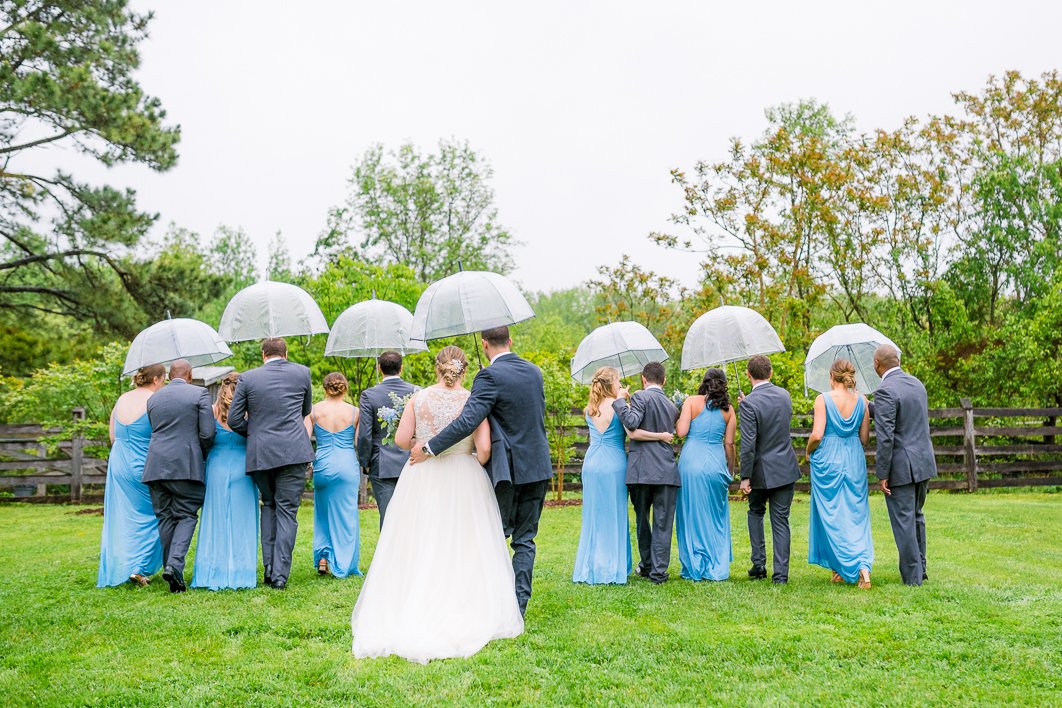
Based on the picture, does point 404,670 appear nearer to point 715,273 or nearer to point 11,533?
point 11,533

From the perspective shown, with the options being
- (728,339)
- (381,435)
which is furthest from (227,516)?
(728,339)

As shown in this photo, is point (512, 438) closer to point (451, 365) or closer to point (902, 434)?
point (451, 365)

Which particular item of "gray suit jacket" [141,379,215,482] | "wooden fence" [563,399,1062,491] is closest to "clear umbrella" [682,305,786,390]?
"gray suit jacket" [141,379,215,482]

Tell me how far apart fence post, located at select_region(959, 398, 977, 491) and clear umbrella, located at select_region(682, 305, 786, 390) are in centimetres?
1064

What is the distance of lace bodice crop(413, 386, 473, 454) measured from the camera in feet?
20.0

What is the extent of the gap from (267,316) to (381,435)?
1.54 metres

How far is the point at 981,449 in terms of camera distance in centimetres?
1755

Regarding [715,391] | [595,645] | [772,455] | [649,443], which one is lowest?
[595,645]

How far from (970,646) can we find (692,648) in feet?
5.52

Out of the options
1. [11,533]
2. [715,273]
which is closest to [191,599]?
[11,533]

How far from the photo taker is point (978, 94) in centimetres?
2361

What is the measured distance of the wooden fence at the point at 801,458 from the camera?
17188 mm

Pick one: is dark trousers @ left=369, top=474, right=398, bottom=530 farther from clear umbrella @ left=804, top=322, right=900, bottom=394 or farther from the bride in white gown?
clear umbrella @ left=804, top=322, right=900, bottom=394

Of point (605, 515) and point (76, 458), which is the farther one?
point (76, 458)
